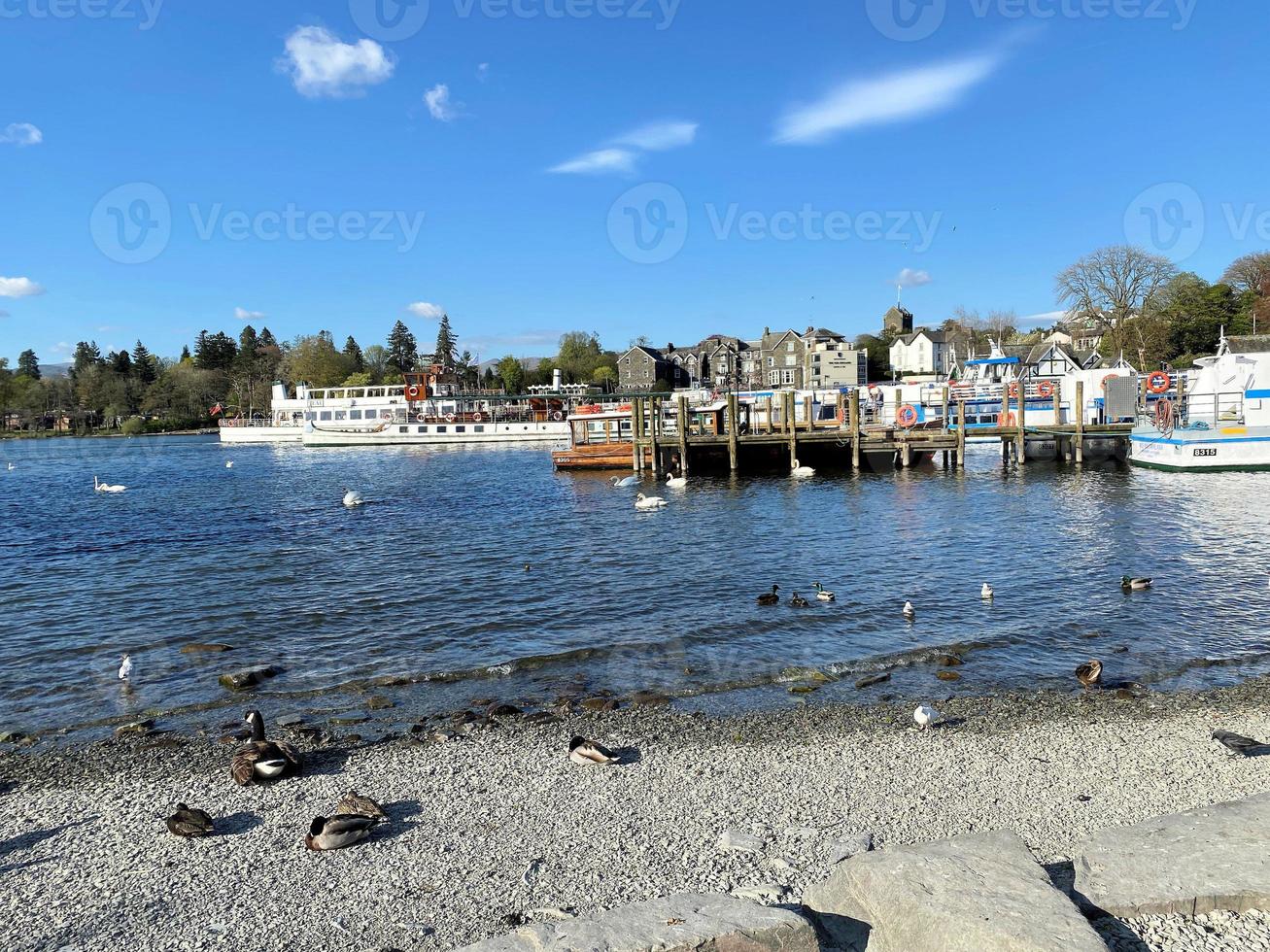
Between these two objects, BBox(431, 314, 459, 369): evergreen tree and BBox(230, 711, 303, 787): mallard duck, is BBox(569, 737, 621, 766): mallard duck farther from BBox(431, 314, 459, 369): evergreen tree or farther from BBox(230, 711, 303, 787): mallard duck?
BBox(431, 314, 459, 369): evergreen tree

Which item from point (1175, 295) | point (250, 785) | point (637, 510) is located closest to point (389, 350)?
point (1175, 295)

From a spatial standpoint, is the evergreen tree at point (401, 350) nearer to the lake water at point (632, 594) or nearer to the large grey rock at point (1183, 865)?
the lake water at point (632, 594)

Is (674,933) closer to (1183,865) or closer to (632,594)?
(1183,865)

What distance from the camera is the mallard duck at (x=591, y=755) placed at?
9.41 m

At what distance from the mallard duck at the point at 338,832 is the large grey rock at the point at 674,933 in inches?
108

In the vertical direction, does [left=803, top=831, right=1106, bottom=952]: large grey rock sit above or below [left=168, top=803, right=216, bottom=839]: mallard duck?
above

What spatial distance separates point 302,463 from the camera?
6488 centimetres

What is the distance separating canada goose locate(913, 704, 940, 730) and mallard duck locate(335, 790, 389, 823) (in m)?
6.51

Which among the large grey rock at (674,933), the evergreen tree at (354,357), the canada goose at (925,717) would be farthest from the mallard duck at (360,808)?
the evergreen tree at (354,357)

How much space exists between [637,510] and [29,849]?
2510cm

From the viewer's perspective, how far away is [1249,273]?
87.4 metres

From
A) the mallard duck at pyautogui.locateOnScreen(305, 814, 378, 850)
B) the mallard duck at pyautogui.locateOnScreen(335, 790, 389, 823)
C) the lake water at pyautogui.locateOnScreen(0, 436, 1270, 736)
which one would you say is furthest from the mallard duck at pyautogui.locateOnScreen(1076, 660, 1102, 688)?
the mallard duck at pyautogui.locateOnScreen(305, 814, 378, 850)

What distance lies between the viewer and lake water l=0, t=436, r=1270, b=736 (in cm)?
1283

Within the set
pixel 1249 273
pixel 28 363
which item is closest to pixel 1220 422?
pixel 1249 273
